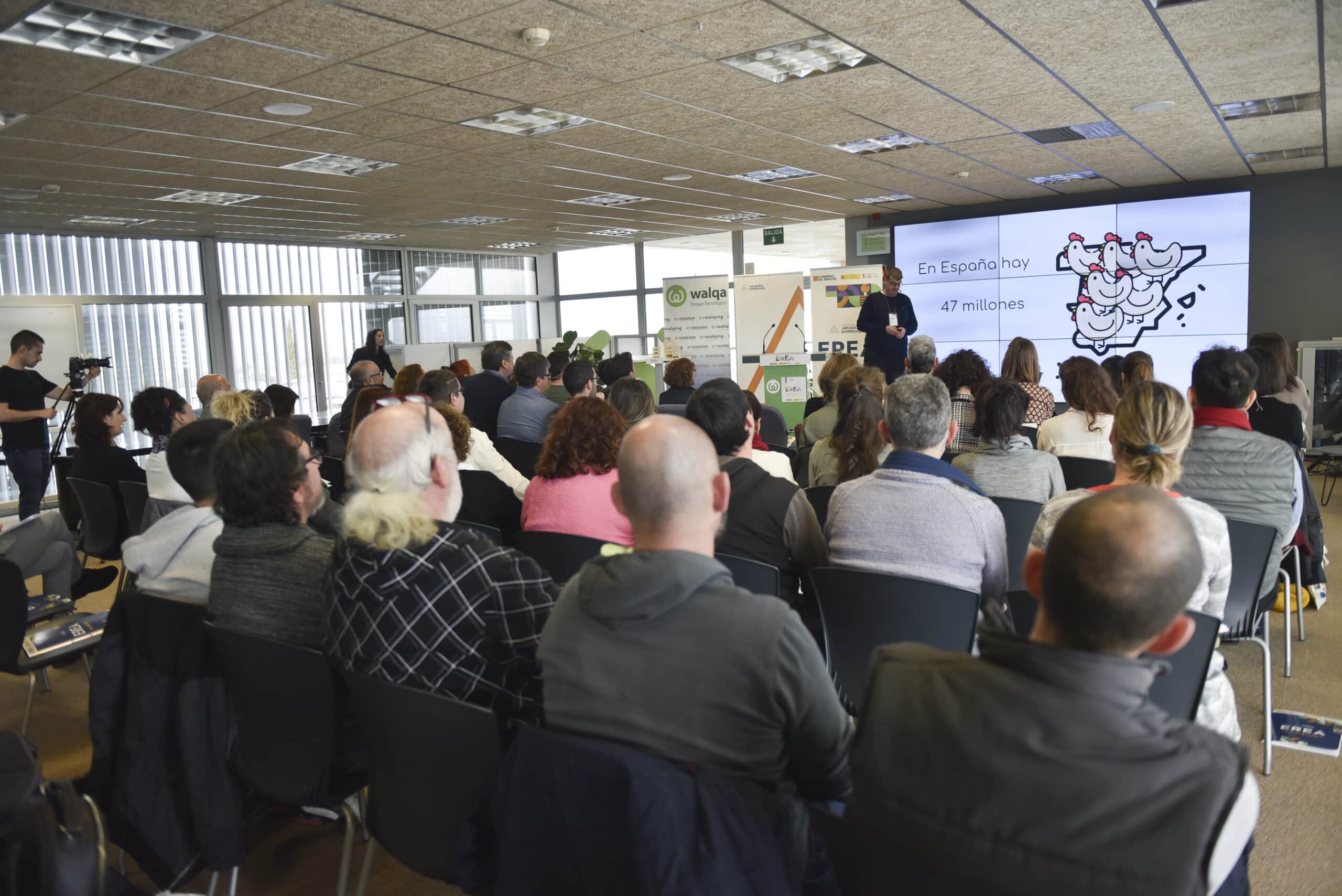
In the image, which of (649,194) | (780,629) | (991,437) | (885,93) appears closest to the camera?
(780,629)

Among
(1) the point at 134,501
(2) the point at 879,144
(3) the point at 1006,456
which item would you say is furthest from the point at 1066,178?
(1) the point at 134,501

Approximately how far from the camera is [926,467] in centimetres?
236

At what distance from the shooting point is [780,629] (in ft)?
4.28

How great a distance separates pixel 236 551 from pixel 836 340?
9237 mm

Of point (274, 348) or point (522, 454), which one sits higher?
point (274, 348)

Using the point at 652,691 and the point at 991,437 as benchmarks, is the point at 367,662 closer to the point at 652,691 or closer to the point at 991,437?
the point at 652,691

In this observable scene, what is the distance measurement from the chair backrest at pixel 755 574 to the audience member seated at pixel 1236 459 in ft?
5.65

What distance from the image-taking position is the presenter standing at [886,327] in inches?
335

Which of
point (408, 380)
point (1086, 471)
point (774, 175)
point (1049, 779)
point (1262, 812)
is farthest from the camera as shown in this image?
point (774, 175)

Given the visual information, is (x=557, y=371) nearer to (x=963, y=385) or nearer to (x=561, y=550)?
(x=963, y=385)

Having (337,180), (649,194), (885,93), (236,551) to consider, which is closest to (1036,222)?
(649,194)

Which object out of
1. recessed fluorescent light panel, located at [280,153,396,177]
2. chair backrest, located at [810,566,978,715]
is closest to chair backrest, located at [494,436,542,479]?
chair backrest, located at [810,566,978,715]

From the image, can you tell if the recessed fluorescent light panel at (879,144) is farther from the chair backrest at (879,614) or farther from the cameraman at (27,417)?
the cameraman at (27,417)

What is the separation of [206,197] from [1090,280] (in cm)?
921
